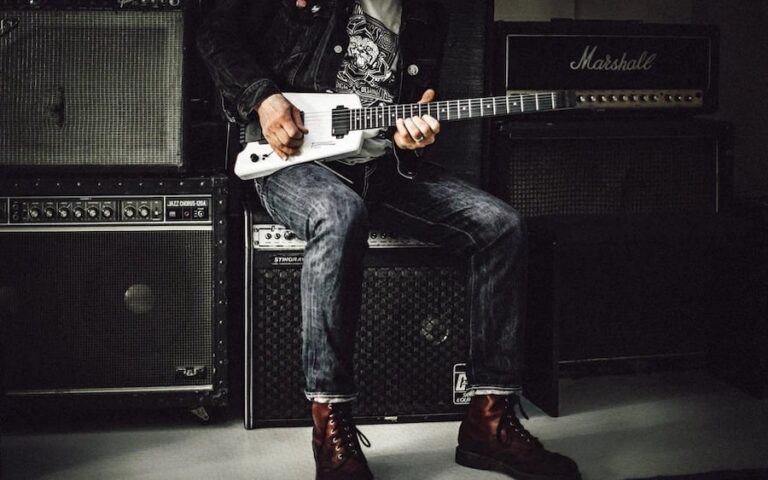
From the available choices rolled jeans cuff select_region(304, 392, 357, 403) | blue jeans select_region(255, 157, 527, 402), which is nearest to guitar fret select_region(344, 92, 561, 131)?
blue jeans select_region(255, 157, 527, 402)

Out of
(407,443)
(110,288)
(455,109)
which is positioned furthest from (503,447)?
(110,288)

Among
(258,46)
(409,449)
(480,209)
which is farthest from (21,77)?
(409,449)

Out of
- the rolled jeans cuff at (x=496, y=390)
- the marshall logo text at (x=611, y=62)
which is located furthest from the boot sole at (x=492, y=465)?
the marshall logo text at (x=611, y=62)

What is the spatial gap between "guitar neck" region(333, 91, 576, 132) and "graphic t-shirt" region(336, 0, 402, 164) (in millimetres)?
100

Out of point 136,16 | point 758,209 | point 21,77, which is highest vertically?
point 136,16

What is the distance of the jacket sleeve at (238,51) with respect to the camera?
2092 millimetres

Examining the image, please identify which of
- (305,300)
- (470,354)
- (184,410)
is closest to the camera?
(305,300)

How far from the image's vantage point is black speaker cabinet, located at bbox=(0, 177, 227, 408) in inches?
87.5

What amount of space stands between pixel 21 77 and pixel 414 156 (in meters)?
0.93

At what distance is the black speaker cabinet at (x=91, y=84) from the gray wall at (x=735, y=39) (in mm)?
1327

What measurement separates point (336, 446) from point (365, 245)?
0.41 metres

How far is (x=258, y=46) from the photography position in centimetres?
221

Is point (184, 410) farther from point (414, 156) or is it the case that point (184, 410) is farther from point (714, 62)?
point (714, 62)

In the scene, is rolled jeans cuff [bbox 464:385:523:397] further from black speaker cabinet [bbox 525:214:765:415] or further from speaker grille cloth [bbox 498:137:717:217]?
speaker grille cloth [bbox 498:137:717:217]
